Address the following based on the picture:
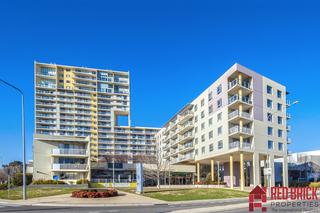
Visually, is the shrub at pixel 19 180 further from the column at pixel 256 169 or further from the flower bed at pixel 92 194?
the column at pixel 256 169

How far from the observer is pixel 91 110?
491 ft

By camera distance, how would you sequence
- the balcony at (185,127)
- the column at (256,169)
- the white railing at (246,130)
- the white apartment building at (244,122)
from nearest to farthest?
1. the white railing at (246,130)
2. the column at (256,169)
3. the white apartment building at (244,122)
4. the balcony at (185,127)

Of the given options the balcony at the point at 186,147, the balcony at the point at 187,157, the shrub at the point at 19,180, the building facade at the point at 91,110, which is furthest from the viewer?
the building facade at the point at 91,110

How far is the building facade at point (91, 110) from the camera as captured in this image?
14225cm

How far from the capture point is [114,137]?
149 meters

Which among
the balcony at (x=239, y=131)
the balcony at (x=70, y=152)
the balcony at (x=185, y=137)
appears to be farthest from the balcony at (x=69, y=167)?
the balcony at (x=185, y=137)

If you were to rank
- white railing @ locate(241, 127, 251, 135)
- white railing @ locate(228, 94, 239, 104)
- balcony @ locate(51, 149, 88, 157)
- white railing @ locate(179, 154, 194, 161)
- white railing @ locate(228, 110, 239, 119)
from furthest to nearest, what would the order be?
white railing @ locate(179, 154, 194, 161), balcony @ locate(51, 149, 88, 157), white railing @ locate(228, 94, 239, 104), white railing @ locate(228, 110, 239, 119), white railing @ locate(241, 127, 251, 135)

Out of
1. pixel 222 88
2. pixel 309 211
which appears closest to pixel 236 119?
pixel 222 88

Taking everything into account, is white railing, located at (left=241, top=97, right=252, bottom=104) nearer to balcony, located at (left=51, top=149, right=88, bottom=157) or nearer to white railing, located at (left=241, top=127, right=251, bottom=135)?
white railing, located at (left=241, top=127, right=251, bottom=135)

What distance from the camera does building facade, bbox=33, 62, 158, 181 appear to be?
142m

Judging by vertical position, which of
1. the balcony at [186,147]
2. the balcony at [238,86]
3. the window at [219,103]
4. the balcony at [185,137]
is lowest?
the balcony at [186,147]

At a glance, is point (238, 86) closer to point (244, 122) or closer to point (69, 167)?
point (244, 122)

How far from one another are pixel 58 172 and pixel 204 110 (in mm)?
30341

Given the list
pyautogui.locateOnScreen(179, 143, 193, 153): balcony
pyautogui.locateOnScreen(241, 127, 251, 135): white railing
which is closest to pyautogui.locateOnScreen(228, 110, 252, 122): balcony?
pyautogui.locateOnScreen(241, 127, 251, 135): white railing
